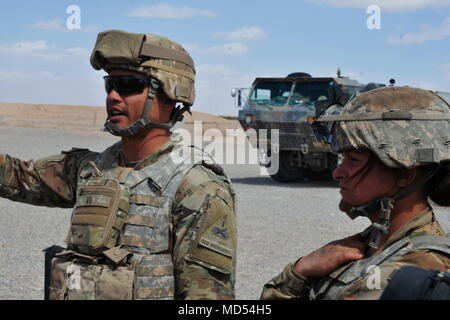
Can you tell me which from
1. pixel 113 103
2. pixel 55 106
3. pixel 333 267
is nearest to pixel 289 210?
pixel 113 103

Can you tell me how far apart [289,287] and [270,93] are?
13401 millimetres

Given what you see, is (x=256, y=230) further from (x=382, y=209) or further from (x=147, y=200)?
(x=382, y=209)

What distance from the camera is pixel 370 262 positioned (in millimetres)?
1968

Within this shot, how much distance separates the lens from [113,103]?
2.95m

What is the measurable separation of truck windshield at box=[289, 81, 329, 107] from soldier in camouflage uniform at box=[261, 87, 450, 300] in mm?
12587

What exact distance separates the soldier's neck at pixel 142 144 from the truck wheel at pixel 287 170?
12330 millimetres

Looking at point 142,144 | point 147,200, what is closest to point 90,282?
point 147,200

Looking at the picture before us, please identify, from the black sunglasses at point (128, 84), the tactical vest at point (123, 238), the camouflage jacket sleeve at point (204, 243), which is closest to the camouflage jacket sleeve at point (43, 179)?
the tactical vest at point (123, 238)

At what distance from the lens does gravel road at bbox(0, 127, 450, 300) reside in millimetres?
6696

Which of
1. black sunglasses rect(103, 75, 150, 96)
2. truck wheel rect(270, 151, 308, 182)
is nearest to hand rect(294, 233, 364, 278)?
black sunglasses rect(103, 75, 150, 96)

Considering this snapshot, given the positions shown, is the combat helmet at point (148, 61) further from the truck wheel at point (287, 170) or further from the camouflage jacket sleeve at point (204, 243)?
the truck wheel at point (287, 170)

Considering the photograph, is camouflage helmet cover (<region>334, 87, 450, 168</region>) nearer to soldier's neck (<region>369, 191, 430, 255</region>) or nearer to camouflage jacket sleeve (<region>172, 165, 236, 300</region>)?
soldier's neck (<region>369, 191, 430, 255</region>)
